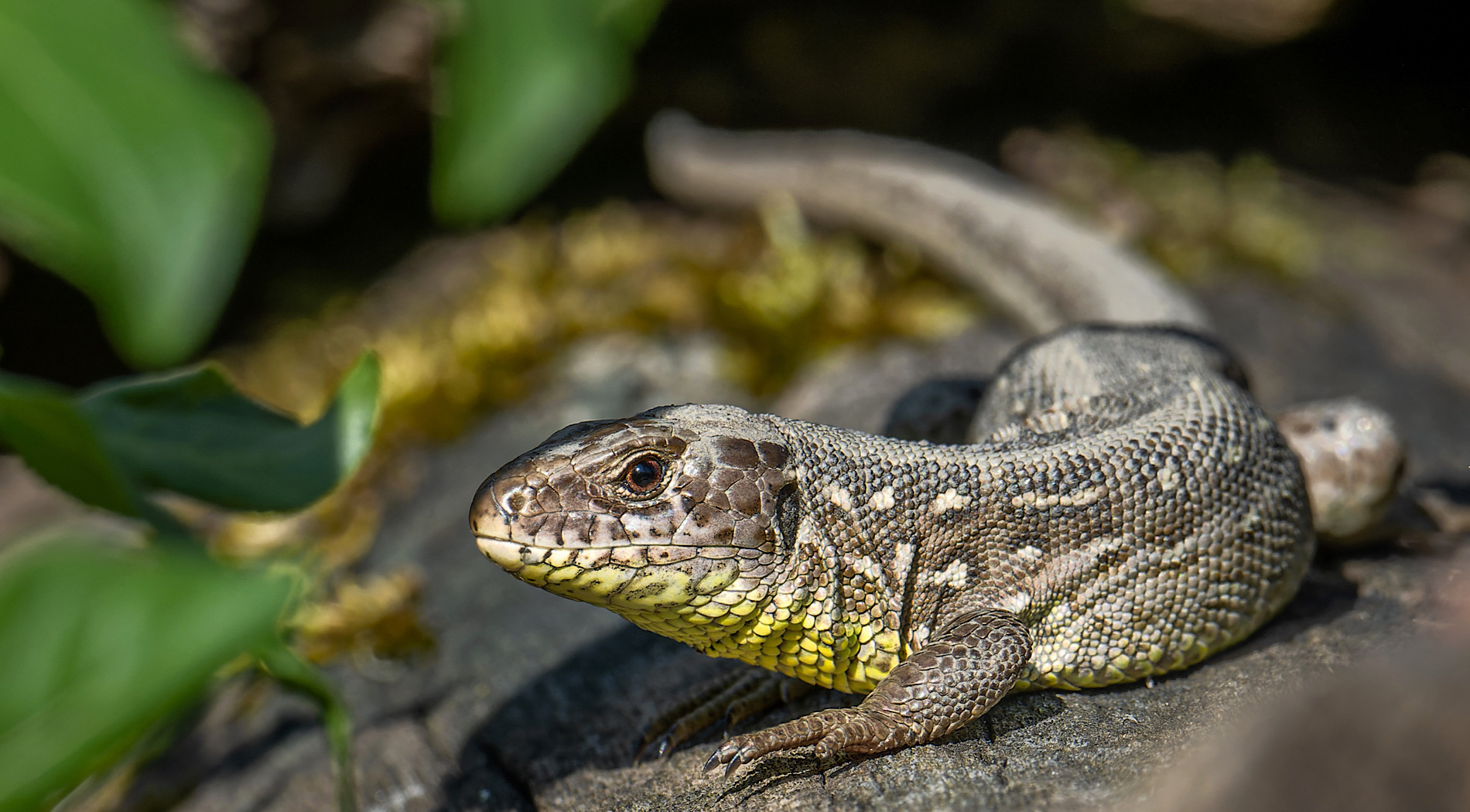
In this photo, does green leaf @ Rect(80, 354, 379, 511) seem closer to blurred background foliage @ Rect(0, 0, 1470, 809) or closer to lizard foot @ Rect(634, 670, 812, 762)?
blurred background foliage @ Rect(0, 0, 1470, 809)

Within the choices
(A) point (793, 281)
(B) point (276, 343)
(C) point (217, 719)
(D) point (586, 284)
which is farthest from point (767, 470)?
(B) point (276, 343)

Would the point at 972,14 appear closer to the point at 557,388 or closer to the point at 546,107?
the point at 557,388

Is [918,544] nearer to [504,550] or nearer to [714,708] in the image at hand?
[714,708]

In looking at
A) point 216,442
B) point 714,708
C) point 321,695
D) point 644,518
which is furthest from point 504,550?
point 714,708

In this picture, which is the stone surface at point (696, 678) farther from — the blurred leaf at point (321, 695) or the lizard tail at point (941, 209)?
the blurred leaf at point (321, 695)

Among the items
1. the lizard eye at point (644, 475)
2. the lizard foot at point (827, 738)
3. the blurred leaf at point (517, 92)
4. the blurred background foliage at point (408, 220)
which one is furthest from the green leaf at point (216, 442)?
the blurred leaf at point (517, 92)

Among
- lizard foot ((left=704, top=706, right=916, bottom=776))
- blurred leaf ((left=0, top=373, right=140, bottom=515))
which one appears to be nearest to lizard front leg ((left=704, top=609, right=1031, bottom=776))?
lizard foot ((left=704, top=706, right=916, bottom=776))
